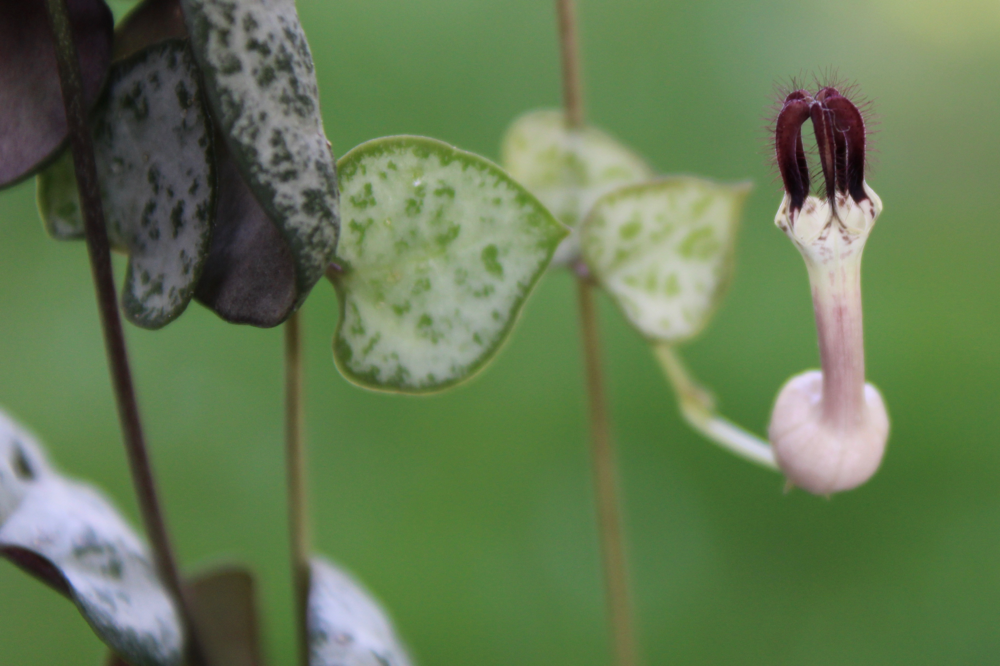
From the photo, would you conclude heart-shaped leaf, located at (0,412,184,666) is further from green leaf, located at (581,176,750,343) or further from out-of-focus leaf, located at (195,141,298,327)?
green leaf, located at (581,176,750,343)

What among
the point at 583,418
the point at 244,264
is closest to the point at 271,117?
the point at 244,264

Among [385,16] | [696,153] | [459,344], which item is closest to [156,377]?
[385,16]

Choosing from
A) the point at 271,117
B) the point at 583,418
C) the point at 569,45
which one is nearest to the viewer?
the point at 271,117

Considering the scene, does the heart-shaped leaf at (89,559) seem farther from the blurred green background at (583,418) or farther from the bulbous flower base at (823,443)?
the blurred green background at (583,418)

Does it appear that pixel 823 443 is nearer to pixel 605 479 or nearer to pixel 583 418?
pixel 605 479

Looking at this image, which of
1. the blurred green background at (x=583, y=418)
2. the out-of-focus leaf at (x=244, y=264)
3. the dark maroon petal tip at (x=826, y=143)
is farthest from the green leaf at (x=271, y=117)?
the blurred green background at (x=583, y=418)

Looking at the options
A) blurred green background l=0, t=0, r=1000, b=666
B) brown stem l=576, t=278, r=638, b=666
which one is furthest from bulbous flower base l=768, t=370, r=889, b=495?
blurred green background l=0, t=0, r=1000, b=666

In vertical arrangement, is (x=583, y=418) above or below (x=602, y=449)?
below
